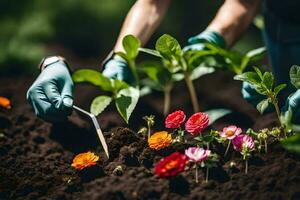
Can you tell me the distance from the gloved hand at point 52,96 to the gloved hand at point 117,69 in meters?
0.21

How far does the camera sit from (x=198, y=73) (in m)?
2.27

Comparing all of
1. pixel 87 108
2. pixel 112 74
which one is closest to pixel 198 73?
pixel 112 74

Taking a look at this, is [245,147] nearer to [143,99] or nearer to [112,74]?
[112,74]

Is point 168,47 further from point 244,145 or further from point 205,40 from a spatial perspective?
point 244,145

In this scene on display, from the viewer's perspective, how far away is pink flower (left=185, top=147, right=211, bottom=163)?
153 cm

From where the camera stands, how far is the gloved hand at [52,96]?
1818 mm

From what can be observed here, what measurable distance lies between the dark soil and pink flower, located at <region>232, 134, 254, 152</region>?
44 mm

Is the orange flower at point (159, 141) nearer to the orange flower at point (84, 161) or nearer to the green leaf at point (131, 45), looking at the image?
the orange flower at point (84, 161)

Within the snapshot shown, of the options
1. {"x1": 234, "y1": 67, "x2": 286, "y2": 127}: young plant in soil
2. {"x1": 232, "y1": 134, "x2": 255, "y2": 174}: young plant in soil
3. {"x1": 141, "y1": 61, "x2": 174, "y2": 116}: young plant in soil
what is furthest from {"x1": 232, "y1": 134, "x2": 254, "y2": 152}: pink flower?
{"x1": 141, "y1": 61, "x2": 174, "y2": 116}: young plant in soil

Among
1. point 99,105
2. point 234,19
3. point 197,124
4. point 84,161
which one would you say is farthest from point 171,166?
point 234,19

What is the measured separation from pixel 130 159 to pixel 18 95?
4.20 ft

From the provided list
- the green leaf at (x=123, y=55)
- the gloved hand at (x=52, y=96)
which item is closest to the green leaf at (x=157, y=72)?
the green leaf at (x=123, y=55)

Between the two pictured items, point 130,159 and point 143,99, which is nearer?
point 130,159

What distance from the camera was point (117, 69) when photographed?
6.91 feet
